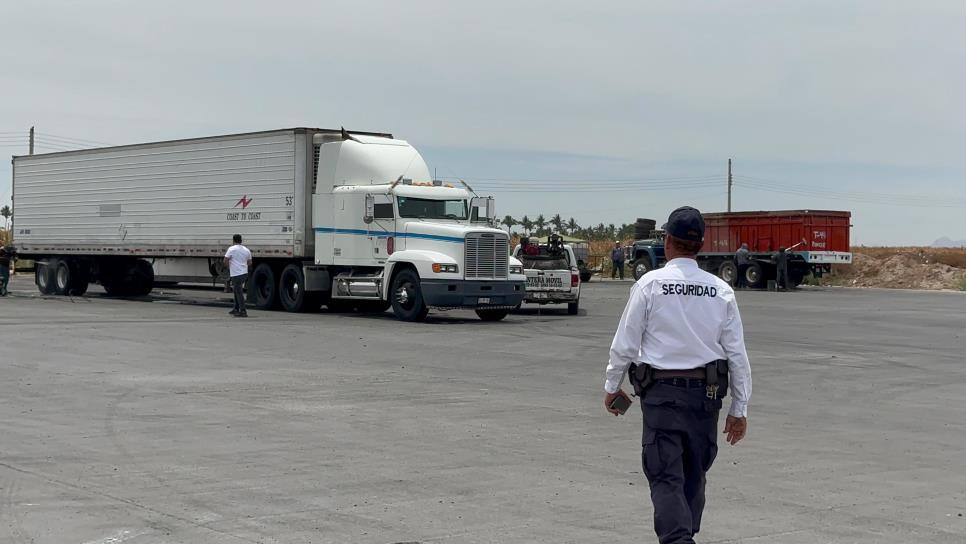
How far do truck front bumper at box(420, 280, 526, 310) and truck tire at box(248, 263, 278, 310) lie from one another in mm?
5381

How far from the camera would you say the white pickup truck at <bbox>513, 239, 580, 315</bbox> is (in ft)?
90.5

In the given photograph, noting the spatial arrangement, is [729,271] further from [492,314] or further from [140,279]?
[492,314]

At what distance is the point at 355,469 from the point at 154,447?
1822 mm

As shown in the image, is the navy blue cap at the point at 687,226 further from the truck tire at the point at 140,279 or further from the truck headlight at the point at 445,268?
the truck tire at the point at 140,279

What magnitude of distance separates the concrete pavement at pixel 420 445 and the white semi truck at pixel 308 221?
4.97m

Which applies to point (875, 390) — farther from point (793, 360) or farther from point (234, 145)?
point (234, 145)

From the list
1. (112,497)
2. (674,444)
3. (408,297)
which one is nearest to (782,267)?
(408,297)

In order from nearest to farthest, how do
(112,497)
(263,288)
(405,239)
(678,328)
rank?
1. (678,328)
2. (112,497)
3. (405,239)
4. (263,288)

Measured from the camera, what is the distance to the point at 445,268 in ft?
80.0

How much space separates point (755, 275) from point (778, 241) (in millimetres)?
1644

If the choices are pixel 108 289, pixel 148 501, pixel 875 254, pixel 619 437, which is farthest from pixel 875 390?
pixel 875 254

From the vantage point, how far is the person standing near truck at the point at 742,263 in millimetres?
48094

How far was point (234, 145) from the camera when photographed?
28828mm

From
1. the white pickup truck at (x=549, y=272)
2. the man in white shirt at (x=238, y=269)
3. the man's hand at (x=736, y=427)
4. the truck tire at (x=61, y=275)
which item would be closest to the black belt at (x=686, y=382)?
the man's hand at (x=736, y=427)
